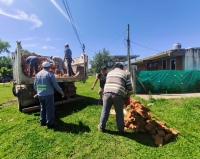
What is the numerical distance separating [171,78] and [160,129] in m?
6.28

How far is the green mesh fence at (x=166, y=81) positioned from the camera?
26.7ft

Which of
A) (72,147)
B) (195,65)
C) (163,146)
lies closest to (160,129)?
(163,146)

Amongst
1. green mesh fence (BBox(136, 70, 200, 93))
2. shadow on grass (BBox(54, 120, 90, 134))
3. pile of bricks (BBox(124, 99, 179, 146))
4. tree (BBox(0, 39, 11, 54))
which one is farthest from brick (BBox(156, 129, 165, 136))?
tree (BBox(0, 39, 11, 54))

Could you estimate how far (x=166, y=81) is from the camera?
328 inches

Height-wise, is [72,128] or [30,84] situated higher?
[30,84]

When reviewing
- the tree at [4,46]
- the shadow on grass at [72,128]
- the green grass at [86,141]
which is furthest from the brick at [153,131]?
the tree at [4,46]

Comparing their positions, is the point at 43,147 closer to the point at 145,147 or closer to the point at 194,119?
the point at 145,147

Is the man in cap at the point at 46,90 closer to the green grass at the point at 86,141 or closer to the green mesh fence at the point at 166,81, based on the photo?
the green grass at the point at 86,141

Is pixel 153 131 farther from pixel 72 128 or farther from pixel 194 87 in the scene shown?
pixel 194 87

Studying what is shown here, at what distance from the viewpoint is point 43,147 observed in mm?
2689

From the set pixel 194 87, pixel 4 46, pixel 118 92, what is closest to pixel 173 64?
pixel 194 87

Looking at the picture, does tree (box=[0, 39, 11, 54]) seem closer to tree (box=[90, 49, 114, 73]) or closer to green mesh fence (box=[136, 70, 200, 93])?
tree (box=[90, 49, 114, 73])

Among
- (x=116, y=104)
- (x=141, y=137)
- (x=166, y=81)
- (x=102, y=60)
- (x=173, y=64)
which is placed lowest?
(x=141, y=137)

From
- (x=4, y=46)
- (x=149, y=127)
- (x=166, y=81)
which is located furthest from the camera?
(x=4, y=46)
